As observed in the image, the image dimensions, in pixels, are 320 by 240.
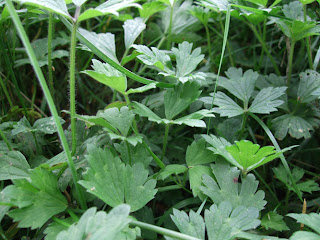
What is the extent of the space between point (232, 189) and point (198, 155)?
0.17m

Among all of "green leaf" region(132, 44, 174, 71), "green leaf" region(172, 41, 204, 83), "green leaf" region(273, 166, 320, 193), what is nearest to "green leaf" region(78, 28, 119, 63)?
"green leaf" region(132, 44, 174, 71)

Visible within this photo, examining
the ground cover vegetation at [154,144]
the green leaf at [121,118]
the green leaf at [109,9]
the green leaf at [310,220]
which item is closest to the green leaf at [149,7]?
the ground cover vegetation at [154,144]

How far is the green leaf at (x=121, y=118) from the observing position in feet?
3.39

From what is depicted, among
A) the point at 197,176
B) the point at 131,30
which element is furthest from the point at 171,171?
the point at 131,30

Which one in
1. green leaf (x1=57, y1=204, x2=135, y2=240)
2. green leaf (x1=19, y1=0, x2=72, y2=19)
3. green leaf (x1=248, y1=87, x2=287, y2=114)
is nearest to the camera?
green leaf (x1=57, y1=204, x2=135, y2=240)

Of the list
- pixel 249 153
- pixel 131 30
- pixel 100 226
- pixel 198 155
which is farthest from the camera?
pixel 131 30

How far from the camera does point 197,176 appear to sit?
3.52ft

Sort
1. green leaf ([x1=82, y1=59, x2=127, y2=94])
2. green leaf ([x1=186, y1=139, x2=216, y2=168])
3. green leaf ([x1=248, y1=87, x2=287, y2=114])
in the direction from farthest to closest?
green leaf ([x1=248, y1=87, x2=287, y2=114])
green leaf ([x1=186, y1=139, x2=216, y2=168])
green leaf ([x1=82, y1=59, x2=127, y2=94])

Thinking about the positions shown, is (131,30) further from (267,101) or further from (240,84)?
(267,101)

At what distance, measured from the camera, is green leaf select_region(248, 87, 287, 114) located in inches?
49.2

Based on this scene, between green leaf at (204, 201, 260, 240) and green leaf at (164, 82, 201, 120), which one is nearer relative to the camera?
green leaf at (204, 201, 260, 240)

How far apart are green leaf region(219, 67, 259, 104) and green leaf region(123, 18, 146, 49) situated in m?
0.42

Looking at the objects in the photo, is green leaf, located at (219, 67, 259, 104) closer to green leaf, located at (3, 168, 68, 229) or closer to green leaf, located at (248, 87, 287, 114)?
green leaf, located at (248, 87, 287, 114)

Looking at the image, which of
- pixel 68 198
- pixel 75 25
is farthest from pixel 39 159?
pixel 75 25
